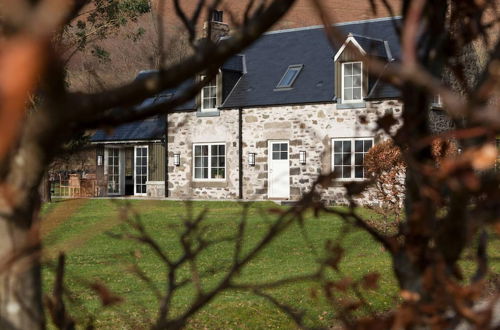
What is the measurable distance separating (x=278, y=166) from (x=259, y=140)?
1355 mm

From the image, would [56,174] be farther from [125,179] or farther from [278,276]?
[278,276]

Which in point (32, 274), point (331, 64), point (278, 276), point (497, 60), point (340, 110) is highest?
point (331, 64)

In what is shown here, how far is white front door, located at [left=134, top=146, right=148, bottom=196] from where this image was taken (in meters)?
31.5

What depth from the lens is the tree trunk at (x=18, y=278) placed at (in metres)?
1.67

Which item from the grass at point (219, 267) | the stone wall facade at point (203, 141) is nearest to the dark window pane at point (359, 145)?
the stone wall facade at point (203, 141)

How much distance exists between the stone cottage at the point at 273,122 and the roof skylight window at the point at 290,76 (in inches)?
1.6

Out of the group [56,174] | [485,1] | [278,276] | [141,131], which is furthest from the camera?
[56,174]

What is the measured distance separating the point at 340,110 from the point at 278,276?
14688mm

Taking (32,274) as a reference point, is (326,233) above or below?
below

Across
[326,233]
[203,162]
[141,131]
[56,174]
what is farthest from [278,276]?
[56,174]

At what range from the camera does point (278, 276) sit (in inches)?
→ 442

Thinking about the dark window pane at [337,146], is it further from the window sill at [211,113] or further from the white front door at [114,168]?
the white front door at [114,168]

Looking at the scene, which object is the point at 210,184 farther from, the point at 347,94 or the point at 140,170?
the point at 347,94

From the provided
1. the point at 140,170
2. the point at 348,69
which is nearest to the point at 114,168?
the point at 140,170
